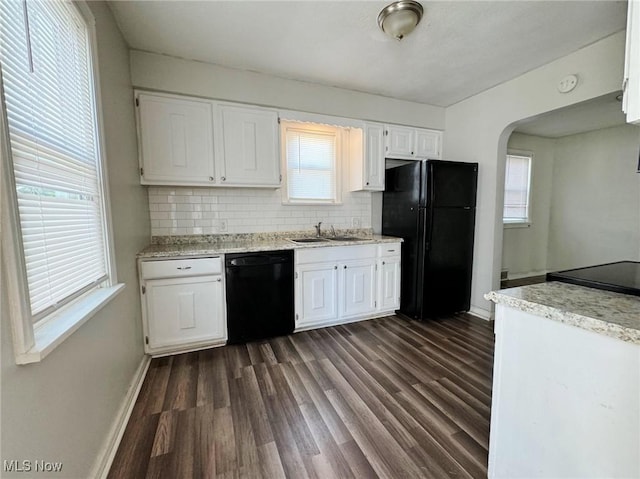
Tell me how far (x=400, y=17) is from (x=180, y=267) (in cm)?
247

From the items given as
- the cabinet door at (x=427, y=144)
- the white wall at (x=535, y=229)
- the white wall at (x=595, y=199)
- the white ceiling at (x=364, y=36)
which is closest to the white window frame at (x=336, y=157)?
the white ceiling at (x=364, y=36)

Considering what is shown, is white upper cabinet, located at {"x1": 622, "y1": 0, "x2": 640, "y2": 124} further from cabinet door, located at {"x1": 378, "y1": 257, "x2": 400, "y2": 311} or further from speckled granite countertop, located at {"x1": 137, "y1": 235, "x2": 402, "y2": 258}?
cabinet door, located at {"x1": 378, "y1": 257, "x2": 400, "y2": 311}

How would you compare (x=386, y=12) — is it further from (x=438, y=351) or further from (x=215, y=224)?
(x=438, y=351)

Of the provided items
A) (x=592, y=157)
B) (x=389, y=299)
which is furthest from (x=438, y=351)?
(x=592, y=157)

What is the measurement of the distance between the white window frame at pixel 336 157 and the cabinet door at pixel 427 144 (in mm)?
914

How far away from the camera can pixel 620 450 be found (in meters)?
0.82

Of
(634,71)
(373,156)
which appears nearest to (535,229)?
(373,156)

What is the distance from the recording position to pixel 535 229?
4875 mm

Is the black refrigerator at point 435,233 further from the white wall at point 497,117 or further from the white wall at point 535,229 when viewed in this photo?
the white wall at point 535,229

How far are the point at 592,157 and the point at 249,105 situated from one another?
17.4 ft

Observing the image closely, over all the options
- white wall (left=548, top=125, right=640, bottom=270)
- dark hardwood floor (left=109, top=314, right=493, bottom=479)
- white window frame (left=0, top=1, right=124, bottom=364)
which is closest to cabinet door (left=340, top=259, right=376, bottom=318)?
dark hardwood floor (left=109, top=314, right=493, bottom=479)

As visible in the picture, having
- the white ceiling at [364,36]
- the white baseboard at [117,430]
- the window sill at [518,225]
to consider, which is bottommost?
the white baseboard at [117,430]

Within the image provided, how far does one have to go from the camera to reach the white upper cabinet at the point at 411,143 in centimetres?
331

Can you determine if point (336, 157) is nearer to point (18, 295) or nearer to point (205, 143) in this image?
point (205, 143)
